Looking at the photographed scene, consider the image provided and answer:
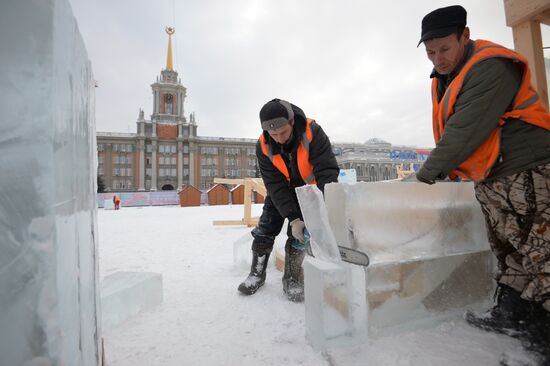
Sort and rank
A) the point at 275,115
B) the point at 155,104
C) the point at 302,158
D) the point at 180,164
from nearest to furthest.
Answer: the point at 275,115 < the point at 302,158 < the point at 180,164 < the point at 155,104

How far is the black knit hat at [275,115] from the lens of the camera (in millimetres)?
1715

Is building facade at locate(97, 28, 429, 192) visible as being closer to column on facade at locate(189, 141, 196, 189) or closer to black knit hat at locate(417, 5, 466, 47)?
column on facade at locate(189, 141, 196, 189)

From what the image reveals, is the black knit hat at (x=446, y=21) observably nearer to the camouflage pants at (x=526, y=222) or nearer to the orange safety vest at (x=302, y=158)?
the camouflage pants at (x=526, y=222)

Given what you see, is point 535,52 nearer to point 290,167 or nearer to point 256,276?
point 290,167

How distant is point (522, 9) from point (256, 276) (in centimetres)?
275

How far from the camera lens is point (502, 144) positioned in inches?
42.3

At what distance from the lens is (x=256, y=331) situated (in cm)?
135

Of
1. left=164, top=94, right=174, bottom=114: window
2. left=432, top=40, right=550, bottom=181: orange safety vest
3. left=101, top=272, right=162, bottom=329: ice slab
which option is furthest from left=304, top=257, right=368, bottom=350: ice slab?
left=164, top=94, right=174, bottom=114: window

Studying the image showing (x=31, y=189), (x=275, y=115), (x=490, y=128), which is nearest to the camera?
(x=31, y=189)

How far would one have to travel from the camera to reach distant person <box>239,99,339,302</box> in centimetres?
176

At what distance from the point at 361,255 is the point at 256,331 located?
0.65m

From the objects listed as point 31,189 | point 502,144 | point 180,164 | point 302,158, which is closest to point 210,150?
point 180,164

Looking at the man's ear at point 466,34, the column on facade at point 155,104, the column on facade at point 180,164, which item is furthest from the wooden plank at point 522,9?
the column on facade at point 155,104

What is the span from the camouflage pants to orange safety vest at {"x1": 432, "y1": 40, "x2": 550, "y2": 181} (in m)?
0.10
